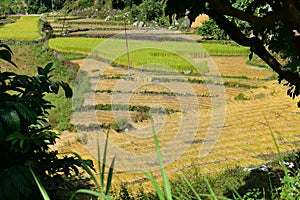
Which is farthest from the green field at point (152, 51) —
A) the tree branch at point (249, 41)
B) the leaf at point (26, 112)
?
the leaf at point (26, 112)

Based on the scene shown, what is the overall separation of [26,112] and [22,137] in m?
0.13

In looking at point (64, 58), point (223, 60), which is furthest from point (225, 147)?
point (64, 58)

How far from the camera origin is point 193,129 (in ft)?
31.0

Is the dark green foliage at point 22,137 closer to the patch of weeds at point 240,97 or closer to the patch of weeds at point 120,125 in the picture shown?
the patch of weeds at point 120,125

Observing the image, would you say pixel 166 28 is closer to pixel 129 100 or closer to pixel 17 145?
pixel 129 100

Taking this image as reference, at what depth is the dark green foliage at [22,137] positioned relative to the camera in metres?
1.71

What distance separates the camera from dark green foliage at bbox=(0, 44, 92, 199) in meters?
1.71

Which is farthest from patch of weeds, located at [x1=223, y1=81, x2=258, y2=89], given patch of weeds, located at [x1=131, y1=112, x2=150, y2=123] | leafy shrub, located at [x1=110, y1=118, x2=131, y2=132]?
leafy shrub, located at [x1=110, y1=118, x2=131, y2=132]

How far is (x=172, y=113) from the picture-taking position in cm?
1111

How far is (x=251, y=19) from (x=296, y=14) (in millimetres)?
188

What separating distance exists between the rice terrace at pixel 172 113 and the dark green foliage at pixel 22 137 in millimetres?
106

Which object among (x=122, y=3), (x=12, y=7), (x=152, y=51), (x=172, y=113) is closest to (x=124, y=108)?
(x=172, y=113)

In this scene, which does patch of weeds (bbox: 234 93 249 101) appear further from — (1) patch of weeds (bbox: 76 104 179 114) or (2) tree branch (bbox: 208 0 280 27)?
(2) tree branch (bbox: 208 0 280 27)

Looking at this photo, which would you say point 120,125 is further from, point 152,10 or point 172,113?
point 152,10
